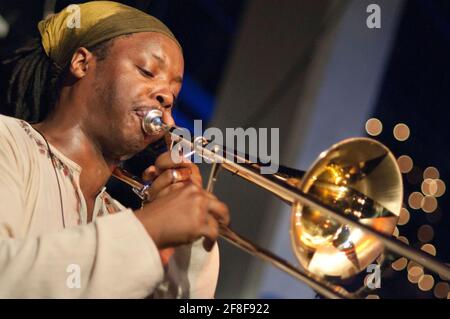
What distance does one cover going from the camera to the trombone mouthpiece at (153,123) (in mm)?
2373

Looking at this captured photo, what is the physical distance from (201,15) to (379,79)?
1995 millimetres

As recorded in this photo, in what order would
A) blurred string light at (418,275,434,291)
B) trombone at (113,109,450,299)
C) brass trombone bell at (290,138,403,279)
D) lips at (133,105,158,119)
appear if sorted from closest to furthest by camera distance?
trombone at (113,109,450,299) → brass trombone bell at (290,138,403,279) → lips at (133,105,158,119) → blurred string light at (418,275,434,291)

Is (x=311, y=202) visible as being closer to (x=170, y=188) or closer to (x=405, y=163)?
(x=170, y=188)

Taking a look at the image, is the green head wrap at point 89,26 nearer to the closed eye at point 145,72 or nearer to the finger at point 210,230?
the closed eye at point 145,72

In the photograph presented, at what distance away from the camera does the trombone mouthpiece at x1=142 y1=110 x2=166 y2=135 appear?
237 centimetres

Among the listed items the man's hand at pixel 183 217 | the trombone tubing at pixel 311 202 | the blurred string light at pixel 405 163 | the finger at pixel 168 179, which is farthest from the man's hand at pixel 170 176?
the blurred string light at pixel 405 163

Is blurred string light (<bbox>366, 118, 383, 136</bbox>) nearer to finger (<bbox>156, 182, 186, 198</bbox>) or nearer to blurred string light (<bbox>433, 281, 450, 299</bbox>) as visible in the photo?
blurred string light (<bbox>433, 281, 450, 299</bbox>)

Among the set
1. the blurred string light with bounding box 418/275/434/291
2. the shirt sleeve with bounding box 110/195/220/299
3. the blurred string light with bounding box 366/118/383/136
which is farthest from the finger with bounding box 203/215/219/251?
the blurred string light with bounding box 418/275/434/291

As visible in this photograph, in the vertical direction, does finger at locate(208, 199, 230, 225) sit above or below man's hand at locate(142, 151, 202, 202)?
above

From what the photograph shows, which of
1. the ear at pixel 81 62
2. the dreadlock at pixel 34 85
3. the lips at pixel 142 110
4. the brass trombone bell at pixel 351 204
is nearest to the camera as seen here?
the brass trombone bell at pixel 351 204

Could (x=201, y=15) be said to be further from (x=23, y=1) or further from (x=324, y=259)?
(x=324, y=259)

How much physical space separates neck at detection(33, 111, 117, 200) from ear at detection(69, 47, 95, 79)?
194 millimetres

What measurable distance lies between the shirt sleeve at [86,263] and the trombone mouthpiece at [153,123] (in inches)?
28.1

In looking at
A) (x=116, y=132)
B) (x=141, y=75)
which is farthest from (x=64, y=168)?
(x=141, y=75)
